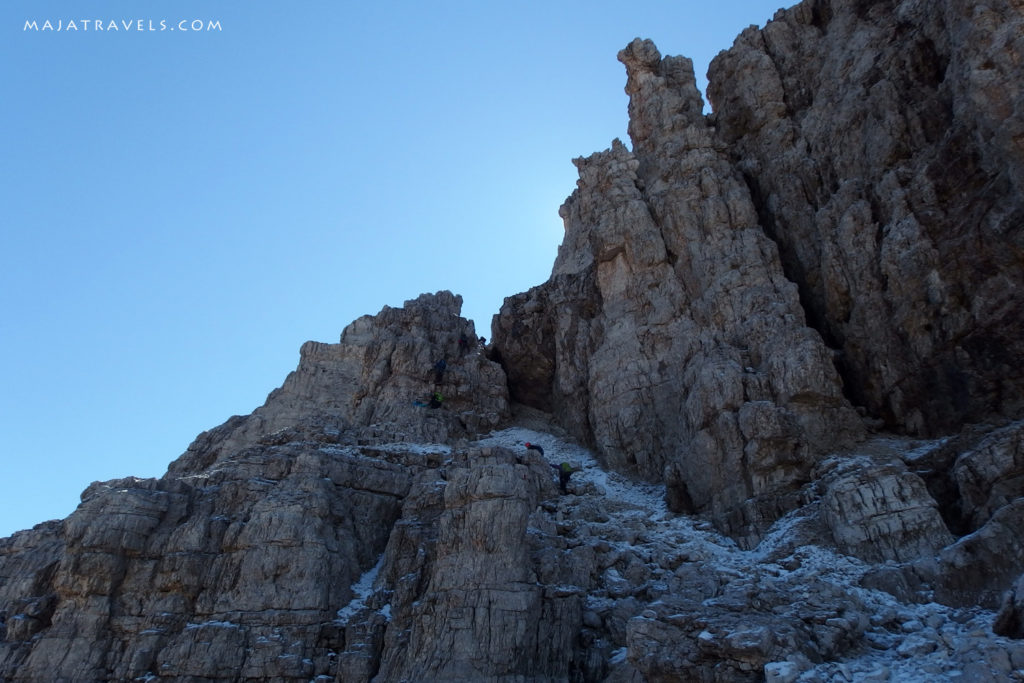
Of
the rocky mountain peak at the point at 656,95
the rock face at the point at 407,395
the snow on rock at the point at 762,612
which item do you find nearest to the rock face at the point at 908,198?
the snow on rock at the point at 762,612

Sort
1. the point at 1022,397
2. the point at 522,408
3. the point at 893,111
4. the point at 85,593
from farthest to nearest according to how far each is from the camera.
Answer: the point at 522,408
the point at 893,111
the point at 85,593
the point at 1022,397

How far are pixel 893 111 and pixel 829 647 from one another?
25.6m

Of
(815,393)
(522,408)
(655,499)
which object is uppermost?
(522,408)

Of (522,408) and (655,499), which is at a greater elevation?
(522,408)

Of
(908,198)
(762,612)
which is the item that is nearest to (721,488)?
(762,612)

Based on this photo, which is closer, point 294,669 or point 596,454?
point 294,669

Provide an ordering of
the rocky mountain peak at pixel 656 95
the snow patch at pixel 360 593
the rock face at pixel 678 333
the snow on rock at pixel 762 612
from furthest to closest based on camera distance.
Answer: the rocky mountain peak at pixel 656 95, the rock face at pixel 678 333, the snow patch at pixel 360 593, the snow on rock at pixel 762 612

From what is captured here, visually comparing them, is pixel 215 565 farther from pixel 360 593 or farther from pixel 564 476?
pixel 564 476

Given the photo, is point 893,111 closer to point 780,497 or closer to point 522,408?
point 780,497

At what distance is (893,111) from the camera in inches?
1204

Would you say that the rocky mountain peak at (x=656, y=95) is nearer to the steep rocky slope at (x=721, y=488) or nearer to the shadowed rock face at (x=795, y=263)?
the shadowed rock face at (x=795, y=263)

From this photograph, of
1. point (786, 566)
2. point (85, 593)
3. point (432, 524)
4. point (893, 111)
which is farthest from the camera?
point (893, 111)

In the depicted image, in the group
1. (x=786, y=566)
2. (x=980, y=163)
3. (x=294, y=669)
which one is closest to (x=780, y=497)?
(x=786, y=566)

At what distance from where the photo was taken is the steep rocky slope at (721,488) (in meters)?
18.8
